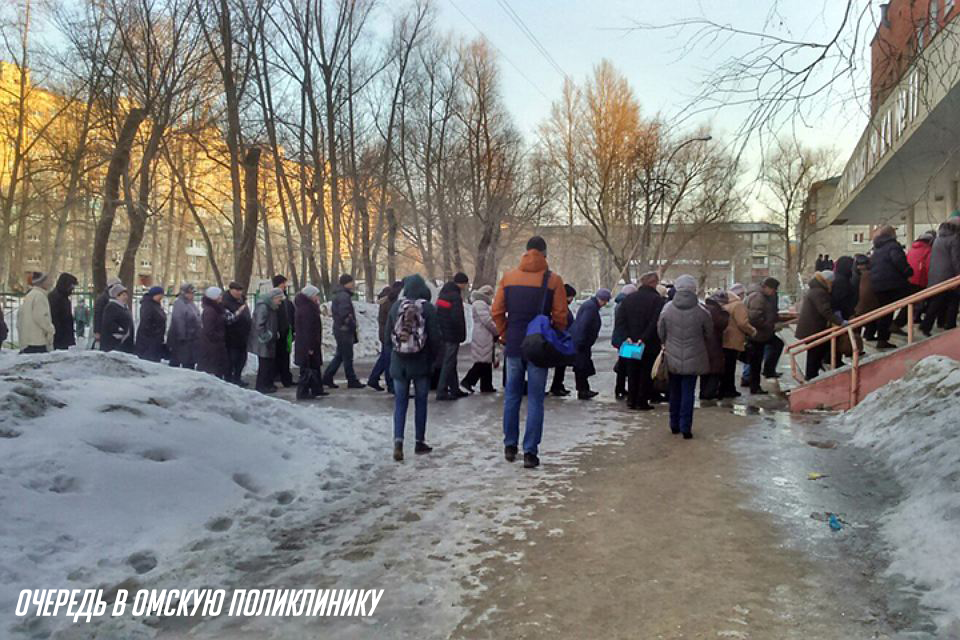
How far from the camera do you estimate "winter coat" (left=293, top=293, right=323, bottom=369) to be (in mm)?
11172

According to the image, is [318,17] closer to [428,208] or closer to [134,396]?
[428,208]

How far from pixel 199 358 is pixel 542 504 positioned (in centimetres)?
807

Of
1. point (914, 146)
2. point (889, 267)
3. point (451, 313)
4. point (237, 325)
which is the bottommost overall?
point (237, 325)

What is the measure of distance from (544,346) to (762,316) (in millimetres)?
6183

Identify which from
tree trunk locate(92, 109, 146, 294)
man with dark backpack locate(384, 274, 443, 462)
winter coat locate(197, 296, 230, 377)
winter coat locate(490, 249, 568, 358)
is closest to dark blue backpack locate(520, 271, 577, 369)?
winter coat locate(490, 249, 568, 358)

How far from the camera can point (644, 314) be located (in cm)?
998

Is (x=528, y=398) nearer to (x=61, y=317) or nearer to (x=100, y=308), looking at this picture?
(x=100, y=308)

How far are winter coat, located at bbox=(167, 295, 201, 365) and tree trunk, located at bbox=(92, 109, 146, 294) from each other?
243 inches

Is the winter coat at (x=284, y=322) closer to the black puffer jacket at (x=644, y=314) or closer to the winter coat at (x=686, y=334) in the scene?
the black puffer jacket at (x=644, y=314)

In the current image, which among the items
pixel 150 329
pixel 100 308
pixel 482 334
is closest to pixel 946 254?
pixel 482 334

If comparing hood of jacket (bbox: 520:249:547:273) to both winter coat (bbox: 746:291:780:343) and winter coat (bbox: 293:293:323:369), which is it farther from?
winter coat (bbox: 746:291:780:343)

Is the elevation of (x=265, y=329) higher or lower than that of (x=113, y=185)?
lower

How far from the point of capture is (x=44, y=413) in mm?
5492

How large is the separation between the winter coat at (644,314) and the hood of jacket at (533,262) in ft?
11.8
